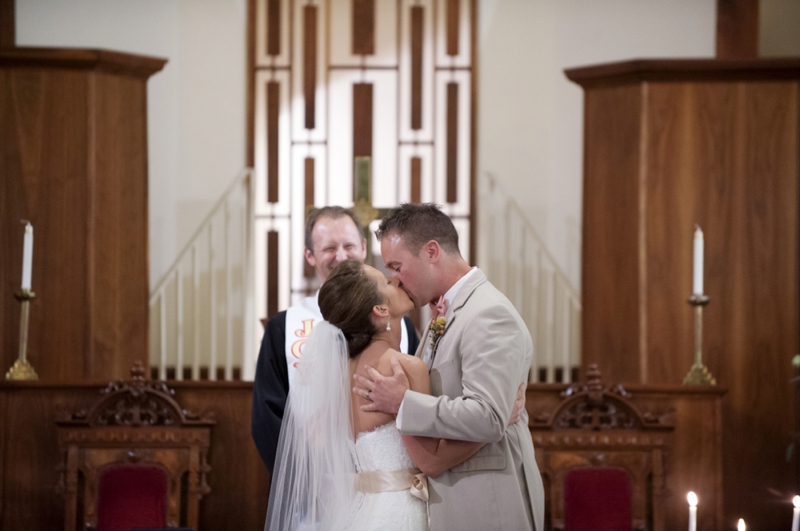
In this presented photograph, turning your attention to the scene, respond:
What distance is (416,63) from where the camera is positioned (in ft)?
21.0

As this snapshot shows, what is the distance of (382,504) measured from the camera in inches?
97.6

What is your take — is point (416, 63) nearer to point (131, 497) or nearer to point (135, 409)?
point (135, 409)

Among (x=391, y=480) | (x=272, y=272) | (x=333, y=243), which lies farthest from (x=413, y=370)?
(x=272, y=272)

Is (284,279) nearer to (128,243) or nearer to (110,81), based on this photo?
(128,243)

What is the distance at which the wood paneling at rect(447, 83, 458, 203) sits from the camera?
251 inches

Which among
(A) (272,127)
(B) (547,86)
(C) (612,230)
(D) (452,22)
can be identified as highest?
(D) (452,22)

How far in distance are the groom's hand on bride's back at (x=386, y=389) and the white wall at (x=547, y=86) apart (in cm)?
417

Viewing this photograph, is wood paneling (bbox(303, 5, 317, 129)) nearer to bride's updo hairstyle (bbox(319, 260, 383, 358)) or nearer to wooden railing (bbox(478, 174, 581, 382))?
wooden railing (bbox(478, 174, 581, 382))

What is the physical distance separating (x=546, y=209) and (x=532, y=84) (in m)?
0.96

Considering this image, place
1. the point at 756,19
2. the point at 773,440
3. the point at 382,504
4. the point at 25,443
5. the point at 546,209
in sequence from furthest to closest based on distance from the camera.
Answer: the point at 546,209, the point at 756,19, the point at 773,440, the point at 25,443, the point at 382,504

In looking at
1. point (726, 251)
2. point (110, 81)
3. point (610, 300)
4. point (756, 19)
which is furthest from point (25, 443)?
point (756, 19)

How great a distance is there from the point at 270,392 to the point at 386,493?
0.80 meters

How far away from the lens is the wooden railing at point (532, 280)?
627 cm

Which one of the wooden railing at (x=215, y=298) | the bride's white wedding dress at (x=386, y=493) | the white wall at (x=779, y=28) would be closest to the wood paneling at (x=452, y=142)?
the wooden railing at (x=215, y=298)
